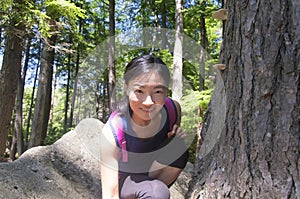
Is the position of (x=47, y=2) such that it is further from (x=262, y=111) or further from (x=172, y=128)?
(x=262, y=111)

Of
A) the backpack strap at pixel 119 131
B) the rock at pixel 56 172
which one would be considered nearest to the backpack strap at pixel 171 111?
the backpack strap at pixel 119 131

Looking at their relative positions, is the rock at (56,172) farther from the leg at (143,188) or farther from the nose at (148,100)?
the nose at (148,100)

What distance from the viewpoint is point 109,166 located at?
173 centimetres

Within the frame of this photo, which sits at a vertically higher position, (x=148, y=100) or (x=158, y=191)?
(x=148, y=100)

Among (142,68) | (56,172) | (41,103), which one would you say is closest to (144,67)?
(142,68)

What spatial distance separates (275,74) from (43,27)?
18.6 ft

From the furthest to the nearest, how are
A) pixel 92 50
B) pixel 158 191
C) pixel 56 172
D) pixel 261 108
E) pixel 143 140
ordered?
pixel 92 50, pixel 56 172, pixel 143 140, pixel 158 191, pixel 261 108

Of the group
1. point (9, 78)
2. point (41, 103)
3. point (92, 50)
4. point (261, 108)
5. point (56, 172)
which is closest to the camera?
point (261, 108)

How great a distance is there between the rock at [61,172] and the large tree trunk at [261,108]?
1384mm

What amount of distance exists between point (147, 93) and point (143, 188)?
531 mm

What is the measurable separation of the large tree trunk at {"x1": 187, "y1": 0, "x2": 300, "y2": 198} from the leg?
0.81 ft

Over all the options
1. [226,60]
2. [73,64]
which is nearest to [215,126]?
[226,60]

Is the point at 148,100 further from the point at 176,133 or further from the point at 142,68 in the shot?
the point at 176,133

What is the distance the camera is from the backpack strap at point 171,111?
1950 mm
